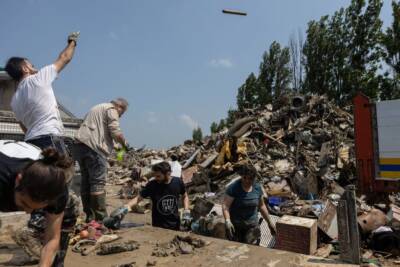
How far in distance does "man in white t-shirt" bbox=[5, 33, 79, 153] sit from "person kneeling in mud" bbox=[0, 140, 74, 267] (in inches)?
39.9

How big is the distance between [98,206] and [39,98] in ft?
4.80

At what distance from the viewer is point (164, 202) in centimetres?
427

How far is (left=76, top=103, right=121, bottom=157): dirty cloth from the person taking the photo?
12.6 feet

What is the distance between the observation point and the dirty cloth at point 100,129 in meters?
3.83

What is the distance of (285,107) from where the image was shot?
11.7m

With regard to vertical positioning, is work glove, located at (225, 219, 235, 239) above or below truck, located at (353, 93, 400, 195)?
below

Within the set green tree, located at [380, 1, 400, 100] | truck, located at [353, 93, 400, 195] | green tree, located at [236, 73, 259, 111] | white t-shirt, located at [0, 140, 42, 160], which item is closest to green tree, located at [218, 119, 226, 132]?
green tree, located at [236, 73, 259, 111]

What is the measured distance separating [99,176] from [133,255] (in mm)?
1035

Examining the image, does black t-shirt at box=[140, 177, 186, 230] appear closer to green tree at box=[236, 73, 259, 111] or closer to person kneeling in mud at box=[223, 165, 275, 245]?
person kneeling in mud at box=[223, 165, 275, 245]

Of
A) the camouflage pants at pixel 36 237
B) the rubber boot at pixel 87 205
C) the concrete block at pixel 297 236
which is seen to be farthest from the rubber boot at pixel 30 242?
the concrete block at pixel 297 236

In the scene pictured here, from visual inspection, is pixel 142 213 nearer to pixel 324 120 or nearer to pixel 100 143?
pixel 100 143

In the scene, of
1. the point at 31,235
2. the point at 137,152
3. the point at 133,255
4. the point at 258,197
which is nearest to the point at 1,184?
the point at 31,235

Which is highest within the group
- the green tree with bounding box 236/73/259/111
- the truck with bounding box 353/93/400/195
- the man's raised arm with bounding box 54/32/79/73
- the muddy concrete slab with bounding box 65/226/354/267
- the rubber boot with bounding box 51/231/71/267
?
the green tree with bounding box 236/73/259/111

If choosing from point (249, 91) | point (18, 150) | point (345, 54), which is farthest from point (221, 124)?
point (18, 150)
